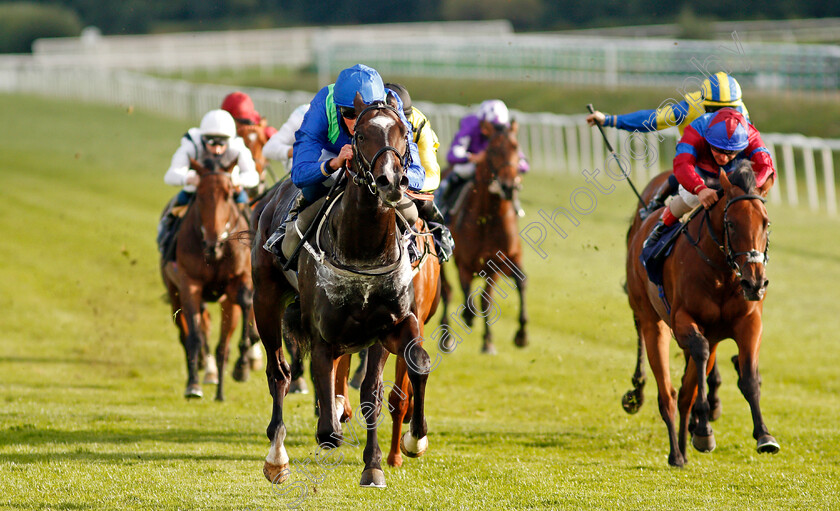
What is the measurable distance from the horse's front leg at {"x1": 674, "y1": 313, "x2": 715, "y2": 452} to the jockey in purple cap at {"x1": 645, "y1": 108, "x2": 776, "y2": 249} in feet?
→ 2.33

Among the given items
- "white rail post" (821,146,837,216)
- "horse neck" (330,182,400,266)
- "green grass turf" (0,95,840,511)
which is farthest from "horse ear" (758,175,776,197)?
"white rail post" (821,146,837,216)

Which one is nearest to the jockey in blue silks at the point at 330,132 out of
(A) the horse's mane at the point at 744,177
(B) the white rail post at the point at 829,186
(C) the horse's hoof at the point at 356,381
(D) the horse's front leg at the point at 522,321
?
(A) the horse's mane at the point at 744,177

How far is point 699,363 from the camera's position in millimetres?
6395

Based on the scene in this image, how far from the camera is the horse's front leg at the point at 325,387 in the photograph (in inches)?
219

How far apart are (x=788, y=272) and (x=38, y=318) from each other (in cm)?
980

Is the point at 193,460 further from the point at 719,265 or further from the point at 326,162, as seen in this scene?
the point at 719,265

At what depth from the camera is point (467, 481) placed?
6441 millimetres

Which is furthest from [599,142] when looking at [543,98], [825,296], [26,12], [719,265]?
[26,12]

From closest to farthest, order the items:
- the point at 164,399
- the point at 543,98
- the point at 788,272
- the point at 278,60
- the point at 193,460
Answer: the point at 193,460
the point at 164,399
the point at 788,272
the point at 543,98
the point at 278,60

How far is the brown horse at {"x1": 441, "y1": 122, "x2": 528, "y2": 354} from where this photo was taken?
37.0ft

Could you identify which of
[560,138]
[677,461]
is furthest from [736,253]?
[560,138]

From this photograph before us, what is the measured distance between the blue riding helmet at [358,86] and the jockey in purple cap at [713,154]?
2.04 meters

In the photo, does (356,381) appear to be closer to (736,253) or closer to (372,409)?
(372,409)

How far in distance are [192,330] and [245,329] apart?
89 centimetres
